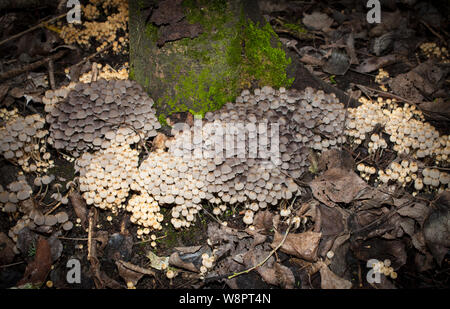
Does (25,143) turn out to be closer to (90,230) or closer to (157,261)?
(90,230)

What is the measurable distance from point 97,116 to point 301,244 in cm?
233

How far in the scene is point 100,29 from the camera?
163 inches

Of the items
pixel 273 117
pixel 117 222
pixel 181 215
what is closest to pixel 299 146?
pixel 273 117

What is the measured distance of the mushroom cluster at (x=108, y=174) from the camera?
284 cm

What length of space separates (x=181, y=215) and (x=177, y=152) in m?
0.61

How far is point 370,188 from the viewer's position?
114 inches

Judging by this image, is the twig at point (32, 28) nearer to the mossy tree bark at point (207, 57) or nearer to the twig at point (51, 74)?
the twig at point (51, 74)

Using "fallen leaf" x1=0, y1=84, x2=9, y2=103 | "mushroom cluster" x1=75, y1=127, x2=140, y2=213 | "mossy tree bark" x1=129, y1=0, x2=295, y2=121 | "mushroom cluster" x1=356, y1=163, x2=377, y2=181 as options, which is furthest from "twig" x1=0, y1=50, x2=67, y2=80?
"mushroom cluster" x1=356, y1=163, x2=377, y2=181

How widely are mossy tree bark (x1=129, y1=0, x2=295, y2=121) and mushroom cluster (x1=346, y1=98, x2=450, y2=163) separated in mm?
953

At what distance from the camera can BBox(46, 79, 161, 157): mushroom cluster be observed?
3.09 meters

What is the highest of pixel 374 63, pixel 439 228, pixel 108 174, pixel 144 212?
pixel 374 63

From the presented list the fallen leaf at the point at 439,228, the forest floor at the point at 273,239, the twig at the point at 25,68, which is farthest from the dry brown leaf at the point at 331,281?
the twig at the point at 25,68

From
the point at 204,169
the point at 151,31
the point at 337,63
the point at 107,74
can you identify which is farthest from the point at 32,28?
the point at 337,63

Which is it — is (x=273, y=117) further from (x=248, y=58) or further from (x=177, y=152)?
(x=177, y=152)
